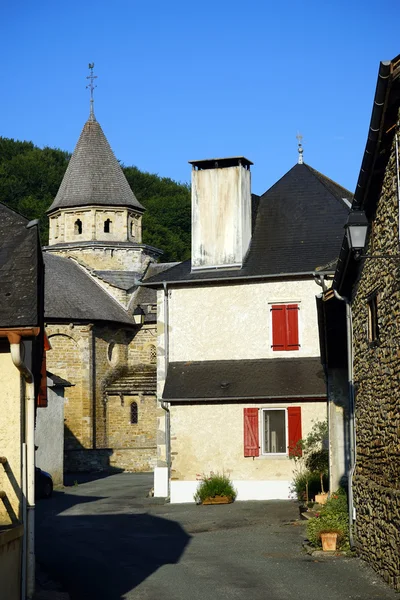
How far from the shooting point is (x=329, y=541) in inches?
588

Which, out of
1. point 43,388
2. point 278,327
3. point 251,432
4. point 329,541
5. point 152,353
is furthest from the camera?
point 152,353

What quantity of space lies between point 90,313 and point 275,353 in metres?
18.4

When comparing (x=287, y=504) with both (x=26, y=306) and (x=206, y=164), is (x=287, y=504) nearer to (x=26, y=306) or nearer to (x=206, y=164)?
(x=206, y=164)

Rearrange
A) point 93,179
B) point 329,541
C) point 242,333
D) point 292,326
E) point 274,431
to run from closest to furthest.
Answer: point 329,541 → point 274,431 → point 292,326 → point 242,333 → point 93,179

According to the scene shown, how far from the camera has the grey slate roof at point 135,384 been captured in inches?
1705

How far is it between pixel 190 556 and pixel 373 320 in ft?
15.8

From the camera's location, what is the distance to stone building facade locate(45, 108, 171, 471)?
42.3m

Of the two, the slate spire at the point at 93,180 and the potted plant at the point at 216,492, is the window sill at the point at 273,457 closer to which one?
the potted plant at the point at 216,492

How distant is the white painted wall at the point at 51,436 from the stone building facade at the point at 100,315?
777 centimetres

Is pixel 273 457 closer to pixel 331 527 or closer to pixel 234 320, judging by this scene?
pixel 234 320

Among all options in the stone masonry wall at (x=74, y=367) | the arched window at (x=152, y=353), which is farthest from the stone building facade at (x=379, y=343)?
the arched window at (x=152, y=353)

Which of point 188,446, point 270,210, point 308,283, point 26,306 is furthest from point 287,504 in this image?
point 26,306

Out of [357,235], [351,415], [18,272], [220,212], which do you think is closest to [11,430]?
[18,272]

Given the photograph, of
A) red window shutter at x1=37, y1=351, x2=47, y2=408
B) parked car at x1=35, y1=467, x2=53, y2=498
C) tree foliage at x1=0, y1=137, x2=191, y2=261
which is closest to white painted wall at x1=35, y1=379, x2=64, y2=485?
parked car at x1=35, y1=467, x2=53, y2=498
